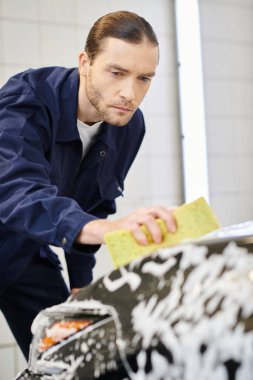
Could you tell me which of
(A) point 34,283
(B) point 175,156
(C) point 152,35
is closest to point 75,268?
(A) point 34,283

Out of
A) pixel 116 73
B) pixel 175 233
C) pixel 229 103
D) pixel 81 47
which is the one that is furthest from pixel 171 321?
pixel 229 103

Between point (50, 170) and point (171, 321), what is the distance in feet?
2.79

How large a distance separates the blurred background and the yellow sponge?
2.61 m

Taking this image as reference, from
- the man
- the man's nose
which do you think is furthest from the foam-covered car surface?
the man's nose

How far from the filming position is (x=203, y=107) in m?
3.84

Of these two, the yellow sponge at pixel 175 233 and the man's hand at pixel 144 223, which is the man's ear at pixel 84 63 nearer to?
the man's hand at pixel 144 223

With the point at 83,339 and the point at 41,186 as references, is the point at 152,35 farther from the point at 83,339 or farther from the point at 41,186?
the point at 83,339

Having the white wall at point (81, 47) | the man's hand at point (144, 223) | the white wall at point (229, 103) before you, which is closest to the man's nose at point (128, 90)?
the man's hand at point (144, 223)

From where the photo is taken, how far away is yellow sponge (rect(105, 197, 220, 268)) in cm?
88

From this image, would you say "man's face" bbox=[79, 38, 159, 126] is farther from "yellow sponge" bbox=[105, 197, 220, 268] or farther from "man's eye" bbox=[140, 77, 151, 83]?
"yellow sponge" bbox=[105, 197, 220, 268]

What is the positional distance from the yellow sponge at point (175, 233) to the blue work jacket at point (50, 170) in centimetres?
25

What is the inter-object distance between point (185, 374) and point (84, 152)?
1.17 meters

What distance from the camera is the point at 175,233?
2.99ft

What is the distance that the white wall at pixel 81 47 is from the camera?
11.2 ft
